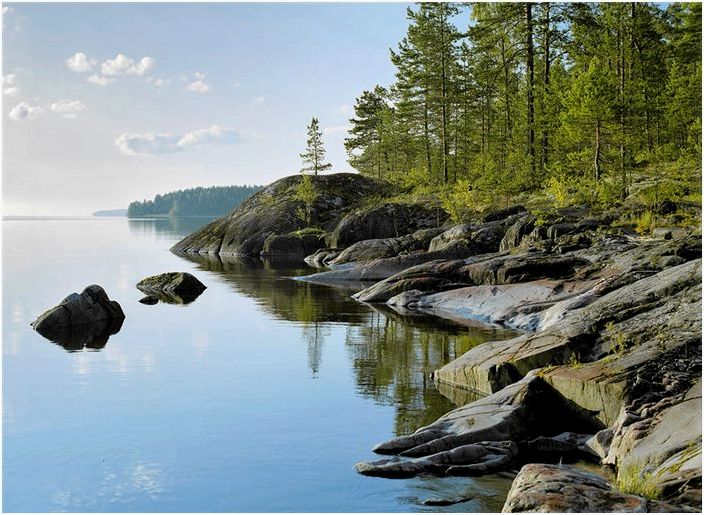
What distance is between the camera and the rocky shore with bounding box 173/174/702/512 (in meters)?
8.59

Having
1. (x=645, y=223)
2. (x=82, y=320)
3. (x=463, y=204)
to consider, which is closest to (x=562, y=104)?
(x=463, y=204)

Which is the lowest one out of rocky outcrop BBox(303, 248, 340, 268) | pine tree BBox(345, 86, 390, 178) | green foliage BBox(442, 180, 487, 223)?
rocky outcrop BBox(303, 248, 340, 268)

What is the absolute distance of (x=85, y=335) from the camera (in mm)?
22141

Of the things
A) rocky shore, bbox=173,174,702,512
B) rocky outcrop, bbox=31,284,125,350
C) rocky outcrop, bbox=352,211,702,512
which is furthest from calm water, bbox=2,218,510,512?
rocky shore, bbox=173,174,702,512

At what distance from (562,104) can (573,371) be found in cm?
3423

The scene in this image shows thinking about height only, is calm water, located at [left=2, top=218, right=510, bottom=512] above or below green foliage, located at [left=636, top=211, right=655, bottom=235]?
below

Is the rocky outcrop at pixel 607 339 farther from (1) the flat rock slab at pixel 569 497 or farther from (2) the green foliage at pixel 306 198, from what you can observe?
(2) the green foliage at pixel 306 198

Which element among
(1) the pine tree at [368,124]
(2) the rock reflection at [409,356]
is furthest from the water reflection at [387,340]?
(1) the pine tree at [368,124]

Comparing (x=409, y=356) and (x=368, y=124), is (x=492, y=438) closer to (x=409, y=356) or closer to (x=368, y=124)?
(x=409, y=356)

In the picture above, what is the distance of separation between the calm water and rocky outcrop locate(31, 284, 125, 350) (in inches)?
21.7

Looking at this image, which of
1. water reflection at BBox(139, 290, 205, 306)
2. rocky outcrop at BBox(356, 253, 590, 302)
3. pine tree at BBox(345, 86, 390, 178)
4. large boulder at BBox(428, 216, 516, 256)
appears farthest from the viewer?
pine tree at BBox(345, 86, 390, 178)

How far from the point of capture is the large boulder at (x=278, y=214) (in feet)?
202

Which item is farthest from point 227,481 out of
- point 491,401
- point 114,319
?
point 114,319

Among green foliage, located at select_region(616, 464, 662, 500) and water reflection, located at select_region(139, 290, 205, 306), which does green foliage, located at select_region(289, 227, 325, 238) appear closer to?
water reflection, located at select_region(139, 290, 205, 306)
